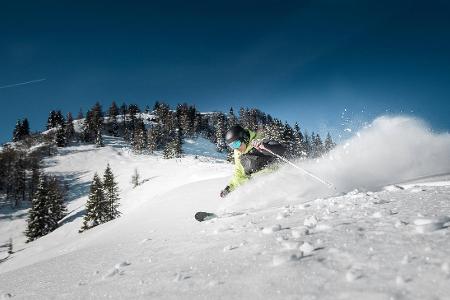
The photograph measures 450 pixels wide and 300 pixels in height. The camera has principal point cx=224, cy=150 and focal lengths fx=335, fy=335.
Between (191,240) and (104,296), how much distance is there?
2.11 meters

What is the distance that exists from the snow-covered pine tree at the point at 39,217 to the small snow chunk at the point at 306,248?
194 ft

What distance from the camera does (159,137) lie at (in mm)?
118000

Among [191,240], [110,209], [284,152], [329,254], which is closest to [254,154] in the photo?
[284,152]

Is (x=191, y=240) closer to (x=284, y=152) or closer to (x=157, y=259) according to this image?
(x=157, y=259)

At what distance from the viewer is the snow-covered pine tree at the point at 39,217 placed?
178 feet

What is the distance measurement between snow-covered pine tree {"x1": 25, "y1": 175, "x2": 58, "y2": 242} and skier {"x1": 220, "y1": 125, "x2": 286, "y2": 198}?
52775 millimetres

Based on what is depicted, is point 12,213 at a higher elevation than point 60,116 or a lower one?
lower

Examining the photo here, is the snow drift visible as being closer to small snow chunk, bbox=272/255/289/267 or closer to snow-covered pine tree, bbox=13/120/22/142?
small snow chunk, bbox=272/255/289/267

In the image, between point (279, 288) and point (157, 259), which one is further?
point (157, 259)

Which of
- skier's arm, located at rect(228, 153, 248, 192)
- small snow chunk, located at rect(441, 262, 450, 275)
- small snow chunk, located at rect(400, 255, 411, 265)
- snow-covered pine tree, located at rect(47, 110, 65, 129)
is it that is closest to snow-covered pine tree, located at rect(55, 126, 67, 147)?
snow-covered pine tree, located at rect(47, 110, 65, 129)

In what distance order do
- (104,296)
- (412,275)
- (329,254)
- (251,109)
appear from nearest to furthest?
A: (412,275)
(329,254)
(104,296)
(251,109)

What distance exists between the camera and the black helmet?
1102 centimetres

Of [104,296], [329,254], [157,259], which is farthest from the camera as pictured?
[157,259]

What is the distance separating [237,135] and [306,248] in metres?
7.54
